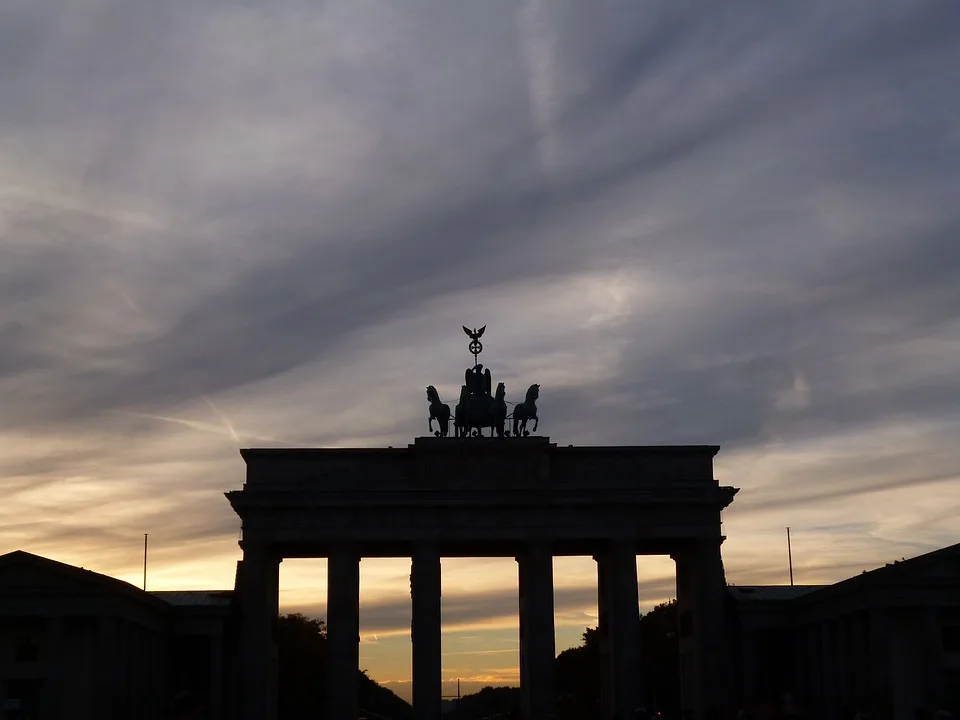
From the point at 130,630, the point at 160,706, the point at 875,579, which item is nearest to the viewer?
the point at 875,579

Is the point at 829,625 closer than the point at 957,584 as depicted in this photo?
No

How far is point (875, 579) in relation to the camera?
68.0 m

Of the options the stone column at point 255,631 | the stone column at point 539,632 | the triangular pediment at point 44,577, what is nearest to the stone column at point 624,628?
the stone column at point 539,632

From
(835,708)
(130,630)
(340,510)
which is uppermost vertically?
(340,510)

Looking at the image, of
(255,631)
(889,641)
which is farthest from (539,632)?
(889,641)

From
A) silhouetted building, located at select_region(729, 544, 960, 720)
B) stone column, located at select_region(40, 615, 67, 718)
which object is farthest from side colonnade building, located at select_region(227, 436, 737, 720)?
stone column, located at select_region(40, 615, 67, 718)

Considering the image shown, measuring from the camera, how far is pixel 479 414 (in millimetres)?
85375

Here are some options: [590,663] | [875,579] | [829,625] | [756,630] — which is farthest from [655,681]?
[875,579]

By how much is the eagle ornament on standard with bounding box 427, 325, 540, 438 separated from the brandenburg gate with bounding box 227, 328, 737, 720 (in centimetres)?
23

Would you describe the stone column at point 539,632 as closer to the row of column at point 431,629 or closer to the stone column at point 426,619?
the row of column at point 431,629

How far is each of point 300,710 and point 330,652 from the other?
51.0 meters

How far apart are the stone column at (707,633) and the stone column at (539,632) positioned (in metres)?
8.30

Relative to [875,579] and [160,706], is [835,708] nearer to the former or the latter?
[875,579]

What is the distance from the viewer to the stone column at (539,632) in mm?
81812
